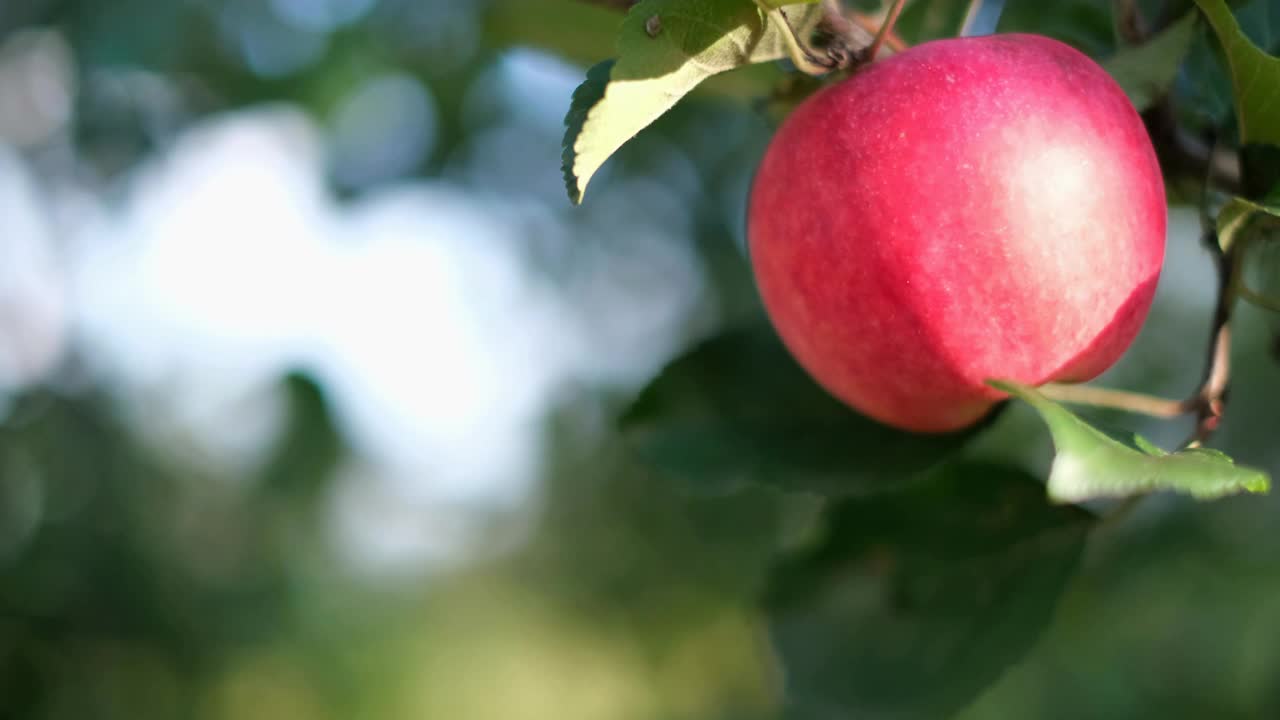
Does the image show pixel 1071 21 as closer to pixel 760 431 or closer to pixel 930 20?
pixel 930 20

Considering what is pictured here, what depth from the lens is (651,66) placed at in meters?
0.38

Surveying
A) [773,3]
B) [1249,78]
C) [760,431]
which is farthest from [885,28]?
[760,431]

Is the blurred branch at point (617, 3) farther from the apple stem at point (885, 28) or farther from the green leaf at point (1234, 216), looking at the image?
the green leaf at point (1234, 216)

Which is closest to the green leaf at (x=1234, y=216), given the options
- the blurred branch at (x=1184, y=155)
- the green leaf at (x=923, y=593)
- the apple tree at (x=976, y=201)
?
the apple tree at (x=976, y=201)

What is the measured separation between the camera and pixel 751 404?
25.3 inches

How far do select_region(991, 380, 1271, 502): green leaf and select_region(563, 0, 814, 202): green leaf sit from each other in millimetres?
185

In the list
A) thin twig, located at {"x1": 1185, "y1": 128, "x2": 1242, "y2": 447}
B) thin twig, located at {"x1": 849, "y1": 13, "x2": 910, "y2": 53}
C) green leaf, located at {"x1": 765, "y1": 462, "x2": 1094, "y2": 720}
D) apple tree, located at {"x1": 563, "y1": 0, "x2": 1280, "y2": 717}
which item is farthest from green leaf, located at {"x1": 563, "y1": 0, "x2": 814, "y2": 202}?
green leaf, located at {"x1": 765, "y1": 462, "x2": 1094, "y2": 720}

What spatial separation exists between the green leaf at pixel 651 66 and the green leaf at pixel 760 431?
26cm

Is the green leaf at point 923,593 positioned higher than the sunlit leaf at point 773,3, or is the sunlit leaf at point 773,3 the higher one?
the sunlit leaf at point 773,3

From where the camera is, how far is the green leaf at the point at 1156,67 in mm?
491

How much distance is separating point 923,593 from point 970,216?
319 millimetres

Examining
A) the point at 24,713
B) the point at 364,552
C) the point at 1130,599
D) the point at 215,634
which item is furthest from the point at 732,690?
the point at 1130,599

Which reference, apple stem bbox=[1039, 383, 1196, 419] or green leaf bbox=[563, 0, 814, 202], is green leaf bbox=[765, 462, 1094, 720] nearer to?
apple stem bbox=[1039, 383, 1196, 419]

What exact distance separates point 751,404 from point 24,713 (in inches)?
119
